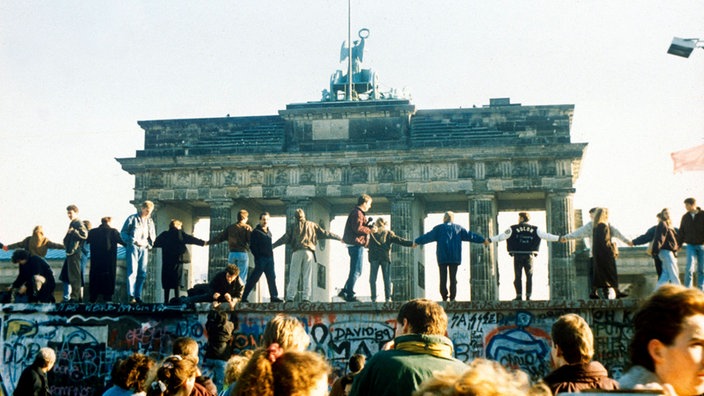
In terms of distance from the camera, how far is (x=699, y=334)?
3.45m

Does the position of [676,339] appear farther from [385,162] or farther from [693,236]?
[385,162]

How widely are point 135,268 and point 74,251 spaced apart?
1.74 m

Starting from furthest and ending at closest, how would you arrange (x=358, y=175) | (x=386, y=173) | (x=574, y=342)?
1. (x=358, y=175)
2. (x=386, y=173)
3. (x=574, y=342)

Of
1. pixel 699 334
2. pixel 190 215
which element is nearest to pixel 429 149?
pixel 190 215

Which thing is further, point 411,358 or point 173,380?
point 173,380

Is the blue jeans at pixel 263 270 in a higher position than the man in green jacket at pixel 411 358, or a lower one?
higher

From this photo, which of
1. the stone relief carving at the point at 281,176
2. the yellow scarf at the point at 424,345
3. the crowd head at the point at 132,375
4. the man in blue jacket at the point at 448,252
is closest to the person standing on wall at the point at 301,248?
the man in blue jacket at the point at 448,252

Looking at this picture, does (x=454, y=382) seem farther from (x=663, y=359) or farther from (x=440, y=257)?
(x=440, y=257)

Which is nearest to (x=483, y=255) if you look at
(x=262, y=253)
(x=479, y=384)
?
(x=262, y=253)

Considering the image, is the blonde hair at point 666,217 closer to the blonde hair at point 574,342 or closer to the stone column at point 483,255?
the blonde hair at point 574,342

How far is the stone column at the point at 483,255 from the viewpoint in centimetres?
3934

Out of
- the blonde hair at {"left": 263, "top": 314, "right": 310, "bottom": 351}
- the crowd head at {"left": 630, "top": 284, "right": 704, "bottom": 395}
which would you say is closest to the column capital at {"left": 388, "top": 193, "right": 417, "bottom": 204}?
the blonde hair at {"left": 263, "top": 314, "right": 310, "bottom": 351}

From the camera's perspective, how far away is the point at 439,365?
551cm

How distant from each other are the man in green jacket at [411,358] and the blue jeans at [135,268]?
12.0m
